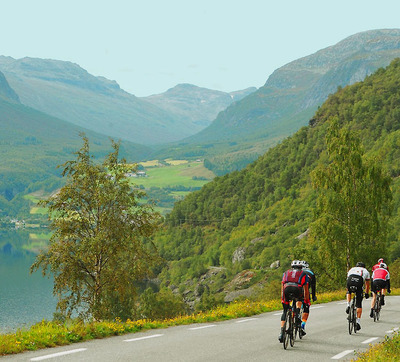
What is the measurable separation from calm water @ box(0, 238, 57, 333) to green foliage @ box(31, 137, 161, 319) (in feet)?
198

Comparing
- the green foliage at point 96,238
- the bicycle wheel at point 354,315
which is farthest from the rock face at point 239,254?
the bicycle wheel at point 354,315

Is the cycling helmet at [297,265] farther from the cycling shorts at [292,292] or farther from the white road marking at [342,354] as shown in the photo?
the white road marking at [342,354]

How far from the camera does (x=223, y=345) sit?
15086 millimetres

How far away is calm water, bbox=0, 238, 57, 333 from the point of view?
113375 mm

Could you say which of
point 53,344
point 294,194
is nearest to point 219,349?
point 53,344

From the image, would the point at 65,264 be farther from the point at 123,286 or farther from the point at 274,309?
the point at 274,309

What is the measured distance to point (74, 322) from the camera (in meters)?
17.0

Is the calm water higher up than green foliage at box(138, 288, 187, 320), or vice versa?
green foliage at box(138, 288, 187, 320)

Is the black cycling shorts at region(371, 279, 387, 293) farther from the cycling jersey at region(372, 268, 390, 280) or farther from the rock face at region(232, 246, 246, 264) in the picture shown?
the rock face at region(232, 246, 246, 264)

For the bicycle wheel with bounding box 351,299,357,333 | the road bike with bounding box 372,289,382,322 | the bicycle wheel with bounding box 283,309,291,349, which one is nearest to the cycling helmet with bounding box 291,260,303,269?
the bicycle wheel with bounding box 283,309,291,349

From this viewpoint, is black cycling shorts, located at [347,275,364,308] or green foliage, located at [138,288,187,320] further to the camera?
green foliage, located at [138,288,187,320]

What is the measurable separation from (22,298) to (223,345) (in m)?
135

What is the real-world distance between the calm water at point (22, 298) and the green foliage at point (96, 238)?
60379 millimetres

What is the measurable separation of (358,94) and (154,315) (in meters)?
121
